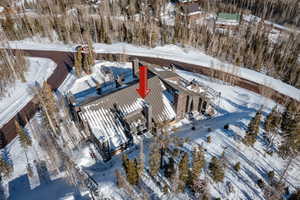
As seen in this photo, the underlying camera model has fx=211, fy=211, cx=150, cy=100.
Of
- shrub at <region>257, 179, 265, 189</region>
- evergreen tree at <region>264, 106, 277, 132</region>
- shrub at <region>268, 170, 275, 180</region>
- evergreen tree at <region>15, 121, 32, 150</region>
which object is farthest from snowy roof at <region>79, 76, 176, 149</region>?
shrub at <region>268, 170, 275, 180</region>

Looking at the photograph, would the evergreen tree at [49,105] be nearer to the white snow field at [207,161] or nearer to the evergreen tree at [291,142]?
the white snow field at [207,161]

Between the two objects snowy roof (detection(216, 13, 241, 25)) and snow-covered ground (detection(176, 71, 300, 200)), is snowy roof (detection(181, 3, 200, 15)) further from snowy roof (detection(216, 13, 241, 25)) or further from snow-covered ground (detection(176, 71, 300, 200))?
snow-covered ground (detection(176, 71, 300, 200))

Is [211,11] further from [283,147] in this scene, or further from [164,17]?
[283,147]

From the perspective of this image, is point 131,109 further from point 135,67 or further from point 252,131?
point 252,131

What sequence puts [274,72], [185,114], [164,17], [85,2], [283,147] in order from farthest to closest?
[85,2], [164,17], [274,72], [185,114], [283,147]

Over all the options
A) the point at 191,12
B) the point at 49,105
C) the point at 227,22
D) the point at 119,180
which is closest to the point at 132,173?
the point at 119,180

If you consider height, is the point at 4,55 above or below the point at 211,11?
below

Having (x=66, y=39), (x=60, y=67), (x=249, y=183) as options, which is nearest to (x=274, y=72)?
(x=249, y=183)
